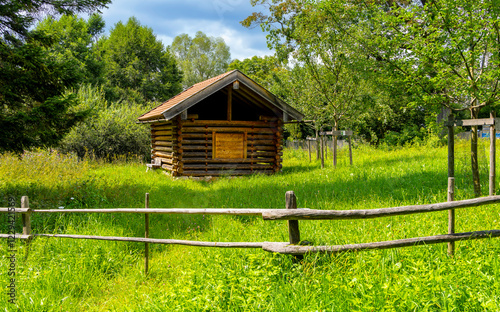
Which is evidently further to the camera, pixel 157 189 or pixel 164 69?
pixel 164 69

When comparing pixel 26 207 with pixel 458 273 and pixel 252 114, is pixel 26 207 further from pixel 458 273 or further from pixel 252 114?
pixel 252 114

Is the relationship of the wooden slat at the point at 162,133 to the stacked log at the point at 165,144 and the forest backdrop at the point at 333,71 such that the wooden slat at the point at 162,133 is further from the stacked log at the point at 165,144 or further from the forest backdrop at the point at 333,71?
the forest backdrop at the point at 333,71

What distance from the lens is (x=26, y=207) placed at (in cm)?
573

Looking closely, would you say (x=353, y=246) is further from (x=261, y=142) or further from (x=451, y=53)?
(x=261, y=142)

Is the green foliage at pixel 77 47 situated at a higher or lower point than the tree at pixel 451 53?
higher

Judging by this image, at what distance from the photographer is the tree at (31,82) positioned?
26.6 feet

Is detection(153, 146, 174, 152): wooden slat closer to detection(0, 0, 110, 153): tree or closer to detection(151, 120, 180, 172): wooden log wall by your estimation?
detection(151, 120, 180, 172): wooden log wall

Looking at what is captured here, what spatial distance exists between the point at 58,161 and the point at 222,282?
11.7 metres

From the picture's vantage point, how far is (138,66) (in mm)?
36031

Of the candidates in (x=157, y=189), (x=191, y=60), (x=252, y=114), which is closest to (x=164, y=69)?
(x=191, y=60)

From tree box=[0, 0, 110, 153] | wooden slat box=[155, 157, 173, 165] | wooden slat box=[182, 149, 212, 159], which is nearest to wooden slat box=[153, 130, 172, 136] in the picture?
wooden slat box=[155, 157, 173, 165]

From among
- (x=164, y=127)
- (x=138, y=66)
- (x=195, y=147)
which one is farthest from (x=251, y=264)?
(x=138, y=66)

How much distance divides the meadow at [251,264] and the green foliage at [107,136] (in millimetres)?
11023

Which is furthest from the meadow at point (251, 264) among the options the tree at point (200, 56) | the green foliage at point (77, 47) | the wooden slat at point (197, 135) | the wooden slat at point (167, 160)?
the tree at point (200, 56)
